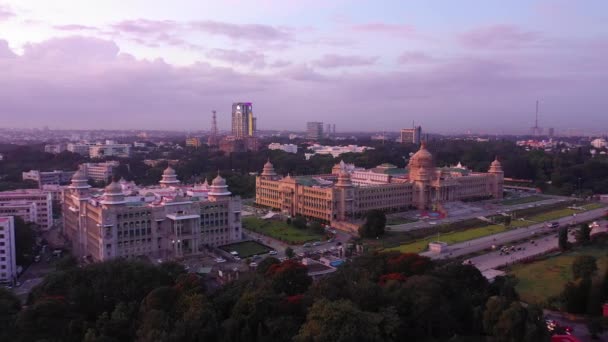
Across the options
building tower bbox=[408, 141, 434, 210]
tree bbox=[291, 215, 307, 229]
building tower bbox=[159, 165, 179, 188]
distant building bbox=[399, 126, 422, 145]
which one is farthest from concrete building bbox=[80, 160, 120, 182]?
distant building bbox=[399, 126, 422, 145]

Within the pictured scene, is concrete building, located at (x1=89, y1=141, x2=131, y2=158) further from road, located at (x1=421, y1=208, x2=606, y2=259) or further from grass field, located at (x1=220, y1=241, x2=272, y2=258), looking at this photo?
road, located at (x1=421, y1=208, x2=606, y2=259)

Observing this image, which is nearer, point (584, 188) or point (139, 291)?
point (139, 291)

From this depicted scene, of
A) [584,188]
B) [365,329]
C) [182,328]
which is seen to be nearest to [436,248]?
[365,329]

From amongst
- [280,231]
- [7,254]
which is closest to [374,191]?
[280,231]

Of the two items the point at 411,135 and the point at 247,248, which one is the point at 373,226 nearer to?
the point at 247,248

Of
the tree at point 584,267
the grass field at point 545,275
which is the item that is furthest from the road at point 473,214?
the tree at point 584,267

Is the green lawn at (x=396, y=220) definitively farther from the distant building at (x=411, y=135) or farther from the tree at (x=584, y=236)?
the distant building at (x=411, y=135)

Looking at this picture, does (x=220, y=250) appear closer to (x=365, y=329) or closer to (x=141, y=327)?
(x=141, y=327)
